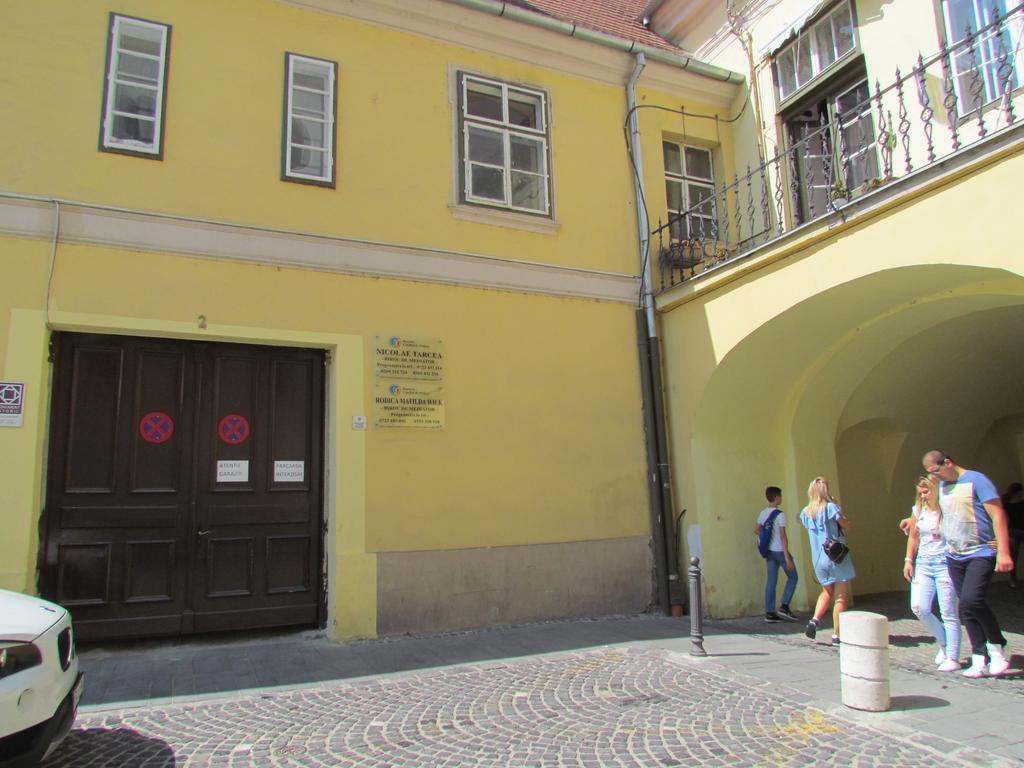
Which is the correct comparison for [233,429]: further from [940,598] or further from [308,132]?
[940,598]

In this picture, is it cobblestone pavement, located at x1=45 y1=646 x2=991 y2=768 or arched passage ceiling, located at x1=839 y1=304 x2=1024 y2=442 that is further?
arched passage ceiling, located at x1=839 y1=304 x2=1024 y2=442

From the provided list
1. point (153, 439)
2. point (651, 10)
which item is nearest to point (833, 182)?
point (651, 10)

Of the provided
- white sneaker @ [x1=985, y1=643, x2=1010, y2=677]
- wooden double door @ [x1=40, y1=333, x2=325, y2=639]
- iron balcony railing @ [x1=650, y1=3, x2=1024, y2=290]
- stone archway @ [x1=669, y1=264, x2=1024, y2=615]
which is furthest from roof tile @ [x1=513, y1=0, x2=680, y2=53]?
white sneaker @ [x1=985, y1=643, x2=1010, y2=677]

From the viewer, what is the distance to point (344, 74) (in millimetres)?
8234

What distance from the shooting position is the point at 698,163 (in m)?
10.7

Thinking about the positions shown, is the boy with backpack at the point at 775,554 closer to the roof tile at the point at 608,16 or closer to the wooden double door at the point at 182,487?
the wooden double door at the point at 182,487

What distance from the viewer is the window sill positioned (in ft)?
28.1

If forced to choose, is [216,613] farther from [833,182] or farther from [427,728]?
[833,182]

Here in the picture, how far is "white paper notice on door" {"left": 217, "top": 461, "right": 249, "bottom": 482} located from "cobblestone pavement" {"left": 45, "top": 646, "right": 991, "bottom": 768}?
239 cm

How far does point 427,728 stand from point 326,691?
119 centimetres

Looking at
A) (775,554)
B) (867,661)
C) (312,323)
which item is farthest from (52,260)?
(775,554)

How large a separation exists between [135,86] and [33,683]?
19.4 feet

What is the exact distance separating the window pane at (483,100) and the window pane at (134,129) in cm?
352

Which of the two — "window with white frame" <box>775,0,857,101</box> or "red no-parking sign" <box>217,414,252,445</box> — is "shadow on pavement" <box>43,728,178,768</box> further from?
"window with white frame" <box>775,0,857,101</box>
